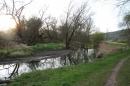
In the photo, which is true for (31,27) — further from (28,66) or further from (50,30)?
(28,66)

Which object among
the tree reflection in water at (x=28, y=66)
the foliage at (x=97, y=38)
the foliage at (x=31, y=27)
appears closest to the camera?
the tree reflection in water at (x=28, y=66)

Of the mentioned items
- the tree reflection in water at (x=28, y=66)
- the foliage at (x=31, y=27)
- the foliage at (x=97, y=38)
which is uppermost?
the foliage at (x=31, y=27)

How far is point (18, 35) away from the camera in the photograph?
1412 inches

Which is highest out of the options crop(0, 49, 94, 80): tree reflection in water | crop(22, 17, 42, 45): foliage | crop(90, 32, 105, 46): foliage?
crop(22, 17, 42, 45): foliage

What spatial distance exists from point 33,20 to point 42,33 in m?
5.43

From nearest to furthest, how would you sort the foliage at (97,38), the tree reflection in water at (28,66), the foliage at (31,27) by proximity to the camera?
1. the tree reflection in water at (28,66)
2. the foliage at (31,27)
3. the foliage at (97,38)

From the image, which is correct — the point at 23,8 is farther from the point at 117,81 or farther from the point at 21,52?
the point at 117,81

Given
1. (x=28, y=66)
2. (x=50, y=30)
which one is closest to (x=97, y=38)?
(x=50, y=30)

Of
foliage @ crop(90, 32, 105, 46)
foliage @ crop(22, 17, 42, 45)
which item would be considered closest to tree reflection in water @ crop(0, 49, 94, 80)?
foliage @ crop(22, 17, 42, 45)

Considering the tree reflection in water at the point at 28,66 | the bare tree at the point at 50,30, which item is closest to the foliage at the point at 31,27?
the bare tree at the point at 50,30

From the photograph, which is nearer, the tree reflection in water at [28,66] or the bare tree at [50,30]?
the tree reflection in water at [28,66]

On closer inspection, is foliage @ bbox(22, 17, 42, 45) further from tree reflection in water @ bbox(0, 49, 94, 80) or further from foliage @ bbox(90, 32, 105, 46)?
tree reflection in water @ bbox(0, 49, 94, 80)

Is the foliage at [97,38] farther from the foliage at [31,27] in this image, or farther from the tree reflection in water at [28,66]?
the tree reflection in water at [28,66]

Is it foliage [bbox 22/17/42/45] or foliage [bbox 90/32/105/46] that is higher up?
foliage [bbox 22/17/42/45]
